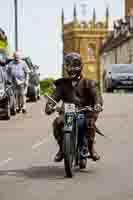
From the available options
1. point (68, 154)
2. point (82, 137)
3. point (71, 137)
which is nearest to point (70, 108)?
point (71, 137)

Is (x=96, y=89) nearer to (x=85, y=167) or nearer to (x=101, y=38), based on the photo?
(x=85, y=167)

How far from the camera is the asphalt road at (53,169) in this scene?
974cm

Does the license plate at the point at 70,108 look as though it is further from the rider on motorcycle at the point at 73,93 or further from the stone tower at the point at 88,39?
the stone tower at the point at 88,39

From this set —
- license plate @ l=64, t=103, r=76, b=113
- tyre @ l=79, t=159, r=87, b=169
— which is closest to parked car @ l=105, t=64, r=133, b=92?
tyre @ l=79, t=159, r=87, b=169

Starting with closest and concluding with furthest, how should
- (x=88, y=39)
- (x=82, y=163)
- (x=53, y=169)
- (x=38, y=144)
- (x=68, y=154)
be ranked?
(x=68, y=154) → (x=82, y=163) → (x=53, y=169) → (x=38, y=144) → (x=88, y=39)

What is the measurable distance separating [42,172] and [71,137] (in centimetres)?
90

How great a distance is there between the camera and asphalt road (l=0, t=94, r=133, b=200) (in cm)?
974

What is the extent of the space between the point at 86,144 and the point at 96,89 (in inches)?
30.8

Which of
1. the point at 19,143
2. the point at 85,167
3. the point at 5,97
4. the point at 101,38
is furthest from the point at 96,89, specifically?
the point at 101,38

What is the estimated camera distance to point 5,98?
24.4 metres

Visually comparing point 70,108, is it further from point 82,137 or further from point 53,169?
point 53,169

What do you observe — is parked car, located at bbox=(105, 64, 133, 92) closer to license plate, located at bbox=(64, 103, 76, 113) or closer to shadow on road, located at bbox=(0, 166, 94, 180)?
shadow on road, located at bbox=(0, 166, 94, 180)

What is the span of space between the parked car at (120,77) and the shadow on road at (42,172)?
1377 inches

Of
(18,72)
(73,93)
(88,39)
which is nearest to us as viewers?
(73,93)
